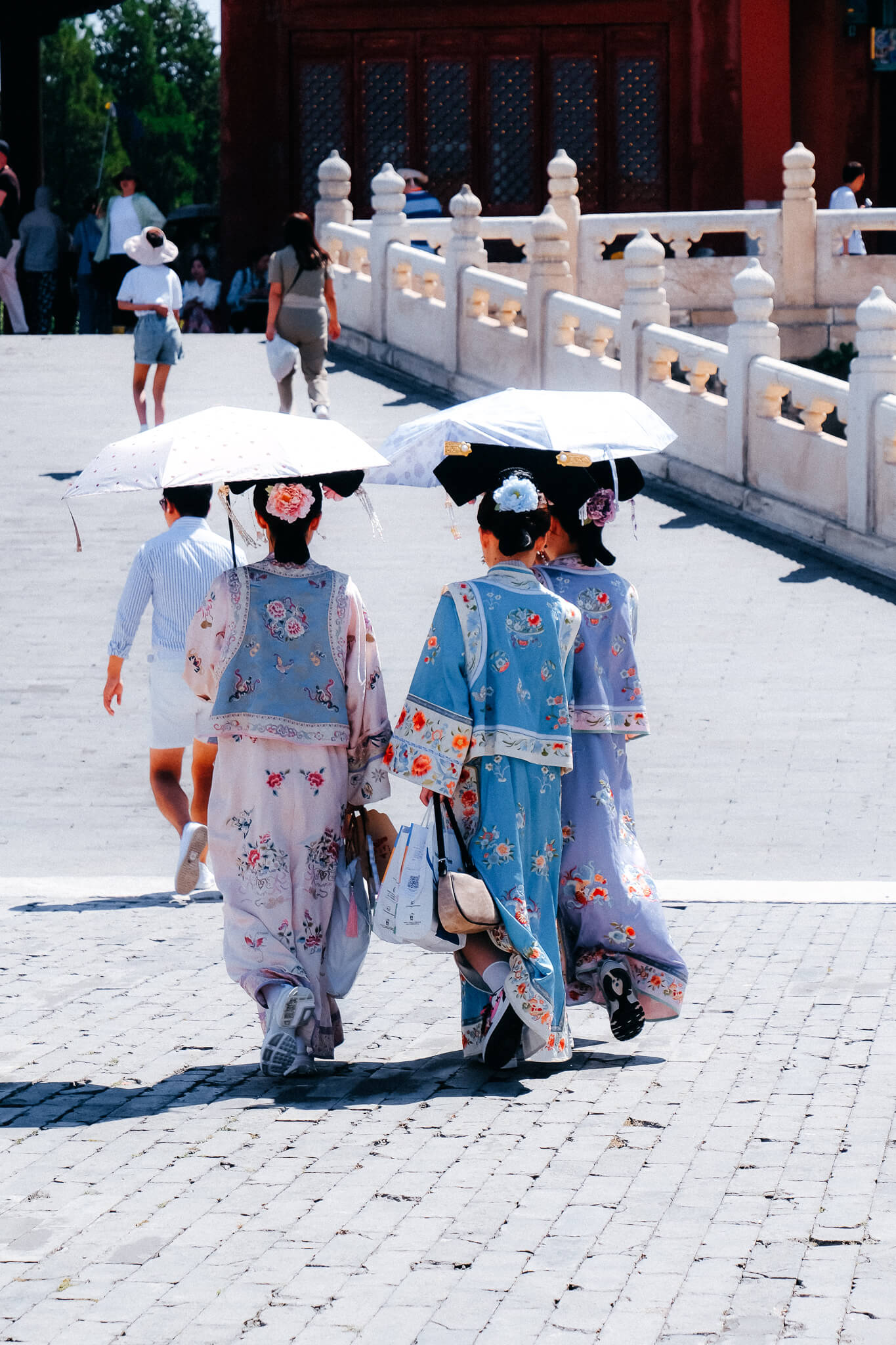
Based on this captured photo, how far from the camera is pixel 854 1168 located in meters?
5.05

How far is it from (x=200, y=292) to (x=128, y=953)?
58.6 feet

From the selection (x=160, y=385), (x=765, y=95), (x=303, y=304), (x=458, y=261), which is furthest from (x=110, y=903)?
(x=765, y=95)

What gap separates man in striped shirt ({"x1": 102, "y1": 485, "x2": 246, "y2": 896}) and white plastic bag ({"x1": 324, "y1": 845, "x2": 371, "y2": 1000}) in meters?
1.99

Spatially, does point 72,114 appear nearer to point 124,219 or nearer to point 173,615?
point 124,219

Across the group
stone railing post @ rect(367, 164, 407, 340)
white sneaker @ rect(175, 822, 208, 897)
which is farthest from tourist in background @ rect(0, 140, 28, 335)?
white sneaker @ rect(175, 822, 208, 897)

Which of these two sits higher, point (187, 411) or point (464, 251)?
point (464, 251)

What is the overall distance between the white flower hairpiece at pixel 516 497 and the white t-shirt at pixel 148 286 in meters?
9.66

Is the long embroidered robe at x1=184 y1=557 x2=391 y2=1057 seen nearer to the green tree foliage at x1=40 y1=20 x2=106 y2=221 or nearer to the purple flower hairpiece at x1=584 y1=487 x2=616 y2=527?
the purple flower hairpiece at x1=584 y1=487 x2=616 y2=527

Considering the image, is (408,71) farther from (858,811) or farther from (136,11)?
(136,11)

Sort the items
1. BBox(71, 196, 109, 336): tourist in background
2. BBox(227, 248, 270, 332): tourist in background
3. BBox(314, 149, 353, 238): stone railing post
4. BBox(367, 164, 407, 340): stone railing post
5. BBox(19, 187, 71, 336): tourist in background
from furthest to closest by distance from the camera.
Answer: BBox(227, 248, 270, 332): tourist in background < BBox(19, 187, 71, 336): tourist in background < BBox(71, 196, 109, 336): tourist in background < BBox(314, 149, 353, 238): stone railing post < BBox(367, 164, 407, 340): stone railing post

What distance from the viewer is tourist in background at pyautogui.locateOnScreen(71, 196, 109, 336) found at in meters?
22.8

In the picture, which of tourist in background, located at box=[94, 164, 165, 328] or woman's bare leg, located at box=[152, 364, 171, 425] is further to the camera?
tourist in background, located at box=[94, 164, 165, 328]

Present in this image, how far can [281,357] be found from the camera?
1608 cm

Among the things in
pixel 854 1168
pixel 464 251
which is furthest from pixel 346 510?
pixel 854 1168
